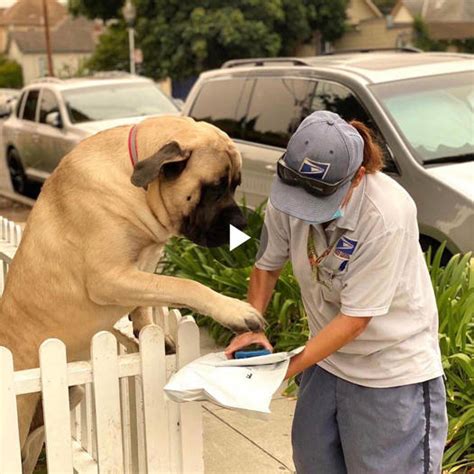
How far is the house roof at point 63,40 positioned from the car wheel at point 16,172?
253ft

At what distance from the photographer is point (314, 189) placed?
8.50ft

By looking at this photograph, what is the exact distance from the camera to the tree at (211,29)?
37.1m

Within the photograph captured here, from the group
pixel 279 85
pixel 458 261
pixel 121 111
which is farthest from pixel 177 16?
pixel 458 261

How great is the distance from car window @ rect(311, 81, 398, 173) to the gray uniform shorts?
3262mm

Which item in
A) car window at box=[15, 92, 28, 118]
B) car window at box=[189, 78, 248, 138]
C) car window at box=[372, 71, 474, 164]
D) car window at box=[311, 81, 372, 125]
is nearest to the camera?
car window at box=[372, 71, 474, 164]

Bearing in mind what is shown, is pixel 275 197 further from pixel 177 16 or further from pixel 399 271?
pixel 177 16

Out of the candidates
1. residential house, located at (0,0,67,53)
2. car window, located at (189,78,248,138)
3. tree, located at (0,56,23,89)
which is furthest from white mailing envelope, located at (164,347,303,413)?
residential house, located at (0,0,67,53)

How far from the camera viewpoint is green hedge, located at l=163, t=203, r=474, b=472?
4.09m

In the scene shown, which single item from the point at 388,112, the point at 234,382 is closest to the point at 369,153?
the point at 234,382

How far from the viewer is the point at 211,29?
37.2 metres

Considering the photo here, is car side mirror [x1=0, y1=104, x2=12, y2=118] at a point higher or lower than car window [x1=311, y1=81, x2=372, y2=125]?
lower

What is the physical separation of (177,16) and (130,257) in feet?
120

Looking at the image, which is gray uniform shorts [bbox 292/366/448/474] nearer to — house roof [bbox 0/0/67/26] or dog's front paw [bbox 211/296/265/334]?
dog's front paw [bbox 211/296/265/334]
